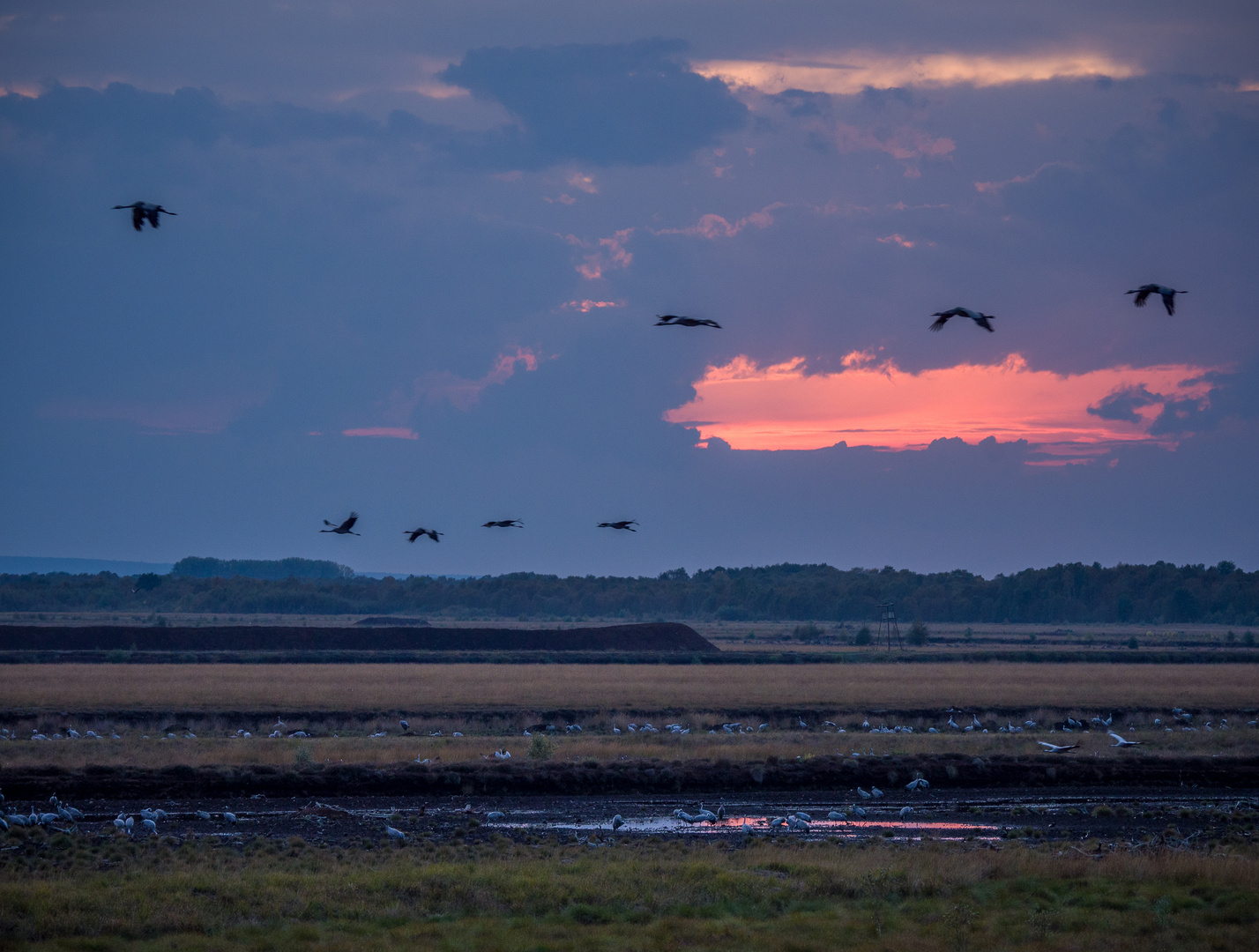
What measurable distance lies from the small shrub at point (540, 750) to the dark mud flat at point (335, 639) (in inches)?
1950

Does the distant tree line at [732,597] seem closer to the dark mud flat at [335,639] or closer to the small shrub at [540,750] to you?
the dark mud flat at [335,639]

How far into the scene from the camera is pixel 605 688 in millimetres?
44938

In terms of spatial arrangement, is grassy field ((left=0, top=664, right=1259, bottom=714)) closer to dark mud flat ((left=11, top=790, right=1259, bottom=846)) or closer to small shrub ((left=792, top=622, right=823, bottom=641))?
dark mud flat ((left=11, top=790, right=1259, bottom=846))

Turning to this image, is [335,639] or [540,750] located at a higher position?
[540,750]

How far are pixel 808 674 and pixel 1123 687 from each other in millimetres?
14517

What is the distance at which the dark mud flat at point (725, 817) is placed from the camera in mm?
17172

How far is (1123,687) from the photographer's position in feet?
148

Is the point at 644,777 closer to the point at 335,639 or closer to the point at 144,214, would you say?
the point at 144,214

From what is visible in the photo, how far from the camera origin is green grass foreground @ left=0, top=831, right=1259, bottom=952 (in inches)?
451

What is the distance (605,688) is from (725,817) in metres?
26.1

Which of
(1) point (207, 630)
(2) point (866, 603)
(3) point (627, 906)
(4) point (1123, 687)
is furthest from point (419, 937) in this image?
(2) point (866, 603)

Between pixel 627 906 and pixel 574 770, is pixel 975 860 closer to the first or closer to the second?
pixel 627 906

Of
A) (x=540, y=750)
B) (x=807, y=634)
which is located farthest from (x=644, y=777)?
(x=807, y=634)

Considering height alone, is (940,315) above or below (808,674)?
above
